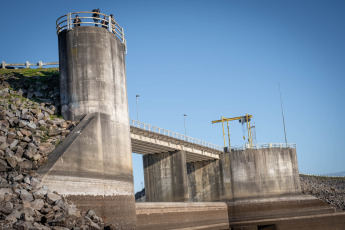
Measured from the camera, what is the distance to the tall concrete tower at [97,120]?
2909 cm

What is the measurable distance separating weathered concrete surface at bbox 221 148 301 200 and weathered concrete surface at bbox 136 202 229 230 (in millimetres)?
3469

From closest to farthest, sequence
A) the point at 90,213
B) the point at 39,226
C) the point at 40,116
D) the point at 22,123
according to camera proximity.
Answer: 1. the point at 39,226
2. the point at 90,213
3. the point at 22,123
4. the point at 40,116

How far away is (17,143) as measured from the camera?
2739cm

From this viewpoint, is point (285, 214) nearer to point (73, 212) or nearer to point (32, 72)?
point (32, 72)

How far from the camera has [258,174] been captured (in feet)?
196

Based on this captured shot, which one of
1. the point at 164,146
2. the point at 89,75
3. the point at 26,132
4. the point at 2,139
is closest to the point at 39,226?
the point at 2,139

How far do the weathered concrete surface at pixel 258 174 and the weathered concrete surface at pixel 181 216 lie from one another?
3469mm

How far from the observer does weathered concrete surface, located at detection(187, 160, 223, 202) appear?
60.6m

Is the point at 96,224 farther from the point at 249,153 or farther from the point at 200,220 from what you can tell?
the point at 249,153

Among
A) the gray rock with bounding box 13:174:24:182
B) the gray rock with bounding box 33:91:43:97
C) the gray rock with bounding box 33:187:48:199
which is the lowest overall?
the gray rock with bounding box 33:187:48:199

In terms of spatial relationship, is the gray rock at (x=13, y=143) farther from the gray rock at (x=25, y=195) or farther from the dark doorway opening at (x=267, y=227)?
the dark doorway opening at (x=267, y=227)

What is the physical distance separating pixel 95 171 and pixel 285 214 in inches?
1396

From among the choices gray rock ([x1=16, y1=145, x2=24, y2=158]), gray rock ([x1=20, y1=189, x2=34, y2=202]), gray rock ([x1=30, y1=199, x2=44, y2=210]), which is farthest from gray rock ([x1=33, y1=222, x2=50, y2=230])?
gray rock ([x1=16, y1=145, x2=24, y2=158])

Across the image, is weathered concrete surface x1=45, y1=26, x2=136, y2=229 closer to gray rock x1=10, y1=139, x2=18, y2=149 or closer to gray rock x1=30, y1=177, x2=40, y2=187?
gray rock x1=10, y1=139, x2=18, y2=149
